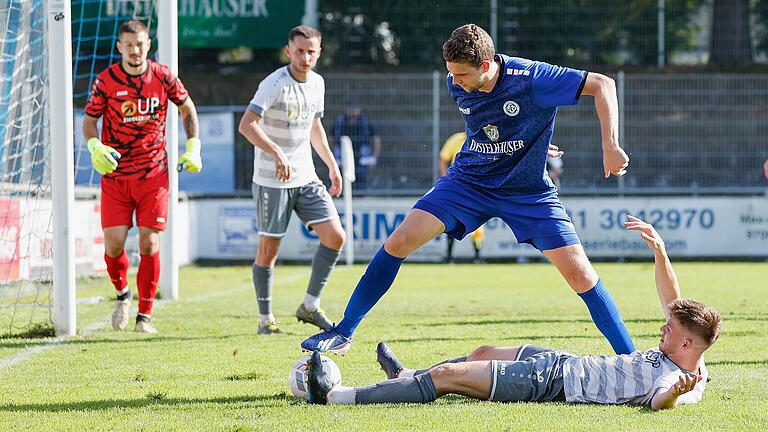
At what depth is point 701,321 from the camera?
5.02 metres

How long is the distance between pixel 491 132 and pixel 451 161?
37.3 ft

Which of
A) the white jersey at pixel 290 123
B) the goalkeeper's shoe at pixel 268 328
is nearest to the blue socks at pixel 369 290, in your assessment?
the goalkeeper's shoe at pixel 268 328

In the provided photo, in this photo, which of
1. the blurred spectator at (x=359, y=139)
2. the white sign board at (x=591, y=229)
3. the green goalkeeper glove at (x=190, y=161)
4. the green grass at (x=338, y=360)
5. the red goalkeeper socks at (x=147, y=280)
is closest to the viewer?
the green grass at (x=338, y=360)

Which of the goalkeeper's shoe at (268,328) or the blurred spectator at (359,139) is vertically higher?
the blurred spectator at (359,139)

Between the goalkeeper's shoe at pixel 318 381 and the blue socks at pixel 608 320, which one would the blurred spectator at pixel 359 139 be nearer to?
the blue socks at pixel 608 320

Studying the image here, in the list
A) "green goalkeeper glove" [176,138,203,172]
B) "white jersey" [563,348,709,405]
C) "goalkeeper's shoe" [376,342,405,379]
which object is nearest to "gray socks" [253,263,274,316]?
"green goalkeeper glove" [176,138,203,172]

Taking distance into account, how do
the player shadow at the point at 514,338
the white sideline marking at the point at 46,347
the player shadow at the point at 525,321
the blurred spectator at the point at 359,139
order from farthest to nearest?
the blurred spectator at the point at 359,139, the player shadow at the point at 525,321, the player shadow at the point at 514,338, the white sideline marking at the point at 46,347

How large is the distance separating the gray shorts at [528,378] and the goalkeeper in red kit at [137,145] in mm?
3640

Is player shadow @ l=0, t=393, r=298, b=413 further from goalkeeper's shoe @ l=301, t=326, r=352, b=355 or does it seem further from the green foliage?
the green foliage

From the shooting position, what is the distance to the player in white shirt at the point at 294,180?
8.26 metres

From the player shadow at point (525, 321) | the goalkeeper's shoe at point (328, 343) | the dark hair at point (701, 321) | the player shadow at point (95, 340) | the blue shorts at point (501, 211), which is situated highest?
the blue shorts at point (501, 211)

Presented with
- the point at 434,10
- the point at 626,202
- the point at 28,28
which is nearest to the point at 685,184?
the point at 626,202

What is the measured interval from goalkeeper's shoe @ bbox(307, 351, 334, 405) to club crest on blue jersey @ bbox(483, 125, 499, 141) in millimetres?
1450

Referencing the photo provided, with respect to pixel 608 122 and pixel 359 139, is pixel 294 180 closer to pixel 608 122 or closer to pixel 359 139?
pixel 608 122
